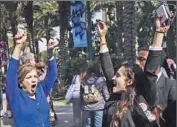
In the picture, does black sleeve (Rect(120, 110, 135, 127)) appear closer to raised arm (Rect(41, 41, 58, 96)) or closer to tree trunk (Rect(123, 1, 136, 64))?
raised arm (Rect(41, 41, 58, 96))

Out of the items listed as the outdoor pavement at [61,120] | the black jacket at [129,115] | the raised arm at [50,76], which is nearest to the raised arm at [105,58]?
the black jacket at [129,115]

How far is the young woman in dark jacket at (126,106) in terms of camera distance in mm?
3811

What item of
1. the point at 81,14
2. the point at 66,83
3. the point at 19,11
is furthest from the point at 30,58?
the point at 19,11

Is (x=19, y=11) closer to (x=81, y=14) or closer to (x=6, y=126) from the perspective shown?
(x=81, y=14)

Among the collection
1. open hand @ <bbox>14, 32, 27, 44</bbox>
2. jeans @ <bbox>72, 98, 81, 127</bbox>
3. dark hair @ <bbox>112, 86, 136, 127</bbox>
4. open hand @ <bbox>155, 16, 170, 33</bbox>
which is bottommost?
jeans @ <bbox>72, 98, 81, 127</bbox>

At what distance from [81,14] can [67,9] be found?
9329mm

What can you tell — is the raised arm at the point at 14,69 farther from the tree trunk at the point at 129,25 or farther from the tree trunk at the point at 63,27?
the tree trunk at the point at 63,27

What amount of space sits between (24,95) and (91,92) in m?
4.13

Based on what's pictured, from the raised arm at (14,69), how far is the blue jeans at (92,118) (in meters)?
4.07

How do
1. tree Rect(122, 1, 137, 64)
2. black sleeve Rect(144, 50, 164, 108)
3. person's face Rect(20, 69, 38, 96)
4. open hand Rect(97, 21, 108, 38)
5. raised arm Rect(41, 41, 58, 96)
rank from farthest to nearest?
1. tree Rect(122, 1, 137, 64)
2. raised arm Rect(41, 41, 58, 96)
3. open hand Rect(97, 21, 108, 38)
4. person's face Rect(20, 69, 38, 96)
5. black sleeve Rect(144, 50, 164, 108)

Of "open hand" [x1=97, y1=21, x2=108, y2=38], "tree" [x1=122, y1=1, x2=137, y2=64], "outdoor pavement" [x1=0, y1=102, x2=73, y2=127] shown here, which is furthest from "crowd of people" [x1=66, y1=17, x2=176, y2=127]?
"tree" [x1=122, y1=1, x2=137, y2=64]

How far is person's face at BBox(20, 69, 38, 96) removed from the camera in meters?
4.29

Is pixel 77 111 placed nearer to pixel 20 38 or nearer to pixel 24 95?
pixel 24 95

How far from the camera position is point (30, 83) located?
4.29 meters
